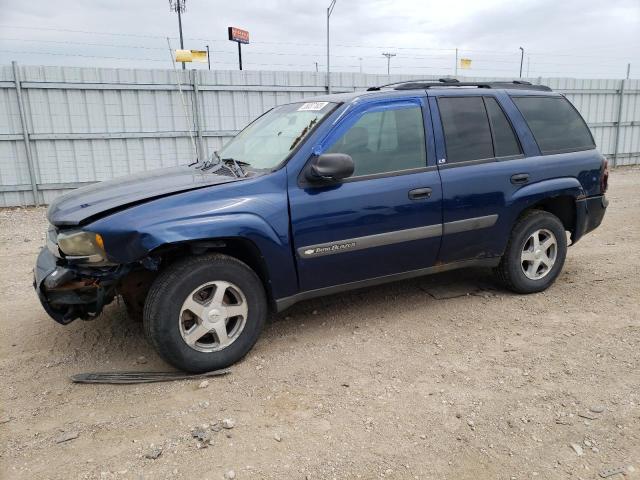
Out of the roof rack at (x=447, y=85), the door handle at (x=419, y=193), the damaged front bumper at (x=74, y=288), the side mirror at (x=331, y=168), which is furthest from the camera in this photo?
the roof rack at (x=447, y=85)

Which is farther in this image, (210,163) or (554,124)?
(554,124)

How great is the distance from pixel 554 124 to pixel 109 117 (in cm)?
809

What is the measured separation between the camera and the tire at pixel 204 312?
3193mm

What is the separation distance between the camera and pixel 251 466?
8.27 feet

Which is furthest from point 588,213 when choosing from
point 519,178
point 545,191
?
point 519,178

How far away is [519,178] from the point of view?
435cm

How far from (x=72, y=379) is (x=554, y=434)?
2891 mm

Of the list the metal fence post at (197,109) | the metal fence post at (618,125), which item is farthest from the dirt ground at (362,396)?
the metal fence post at (618,125)

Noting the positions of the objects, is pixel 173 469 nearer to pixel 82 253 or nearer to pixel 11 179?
pixel 82 253

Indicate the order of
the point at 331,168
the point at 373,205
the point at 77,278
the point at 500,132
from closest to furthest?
1. the point at 77,278
2. the point at 331,168
3. the point at 373,205
4. the point at 500,132

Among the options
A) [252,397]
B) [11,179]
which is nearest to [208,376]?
[252,397]

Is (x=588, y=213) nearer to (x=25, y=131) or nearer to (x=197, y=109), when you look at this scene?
(x=197, y=109)

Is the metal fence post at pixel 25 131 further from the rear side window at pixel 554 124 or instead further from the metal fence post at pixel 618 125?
the metal fence post at pixel 618 125

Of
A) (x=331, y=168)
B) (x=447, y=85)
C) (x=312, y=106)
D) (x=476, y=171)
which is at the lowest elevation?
(x=476, y=171)
